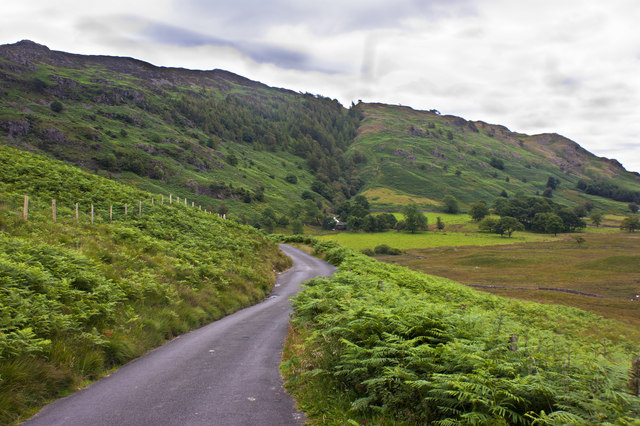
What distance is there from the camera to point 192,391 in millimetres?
Result: 7562

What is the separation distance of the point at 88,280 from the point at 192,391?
19.5 feet

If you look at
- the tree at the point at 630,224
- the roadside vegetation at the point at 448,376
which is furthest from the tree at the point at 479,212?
the roadside vegetation at the point at 448,376

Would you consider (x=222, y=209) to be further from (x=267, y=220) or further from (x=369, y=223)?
(x=369, y=223)

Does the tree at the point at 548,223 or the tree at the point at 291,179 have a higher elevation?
the tree at the point at 291,179

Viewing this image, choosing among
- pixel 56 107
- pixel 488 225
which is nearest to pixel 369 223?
pixel 488 225

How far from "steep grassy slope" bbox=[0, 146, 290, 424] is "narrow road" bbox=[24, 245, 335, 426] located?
0.66 m

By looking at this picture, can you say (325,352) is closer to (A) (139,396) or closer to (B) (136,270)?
(A) (139,396)

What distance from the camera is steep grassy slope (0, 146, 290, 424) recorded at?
→ 24.3 ft

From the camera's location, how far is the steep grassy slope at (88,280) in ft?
24.3

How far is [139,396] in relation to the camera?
7246 mm

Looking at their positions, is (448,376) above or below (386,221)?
above

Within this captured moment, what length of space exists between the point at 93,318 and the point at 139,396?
3.88 m

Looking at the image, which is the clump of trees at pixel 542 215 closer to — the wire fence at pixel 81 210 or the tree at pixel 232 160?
the tree at pixel 232 160

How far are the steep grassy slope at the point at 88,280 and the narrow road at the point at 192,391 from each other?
0.66 meters
